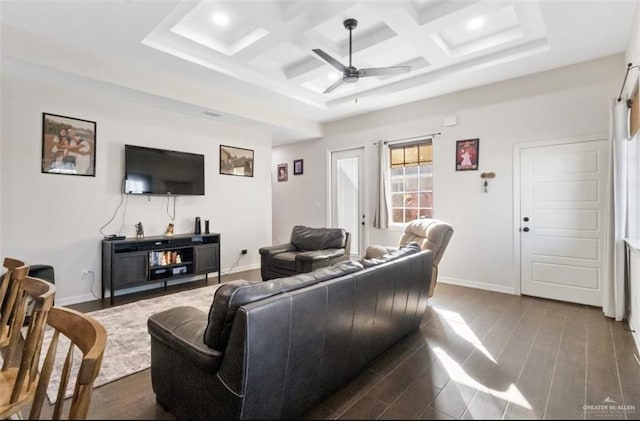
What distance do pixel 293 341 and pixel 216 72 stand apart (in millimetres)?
3433

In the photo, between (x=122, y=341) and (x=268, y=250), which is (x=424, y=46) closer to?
(x=268, y=250)

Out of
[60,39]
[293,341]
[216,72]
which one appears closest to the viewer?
[293,341]

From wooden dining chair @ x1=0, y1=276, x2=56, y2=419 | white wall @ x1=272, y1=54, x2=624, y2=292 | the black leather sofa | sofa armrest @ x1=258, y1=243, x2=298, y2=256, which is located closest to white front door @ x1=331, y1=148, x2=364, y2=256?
white wall @ x1=272, y1=54, x2=624, y2=292

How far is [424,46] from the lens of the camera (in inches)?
131

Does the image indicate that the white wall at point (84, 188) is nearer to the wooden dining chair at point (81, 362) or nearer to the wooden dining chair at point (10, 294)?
the wooden dining chair at point (10, 294)

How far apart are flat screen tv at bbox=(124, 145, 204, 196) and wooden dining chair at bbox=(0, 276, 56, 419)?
2914 mm

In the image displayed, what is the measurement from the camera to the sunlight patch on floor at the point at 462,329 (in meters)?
2.44

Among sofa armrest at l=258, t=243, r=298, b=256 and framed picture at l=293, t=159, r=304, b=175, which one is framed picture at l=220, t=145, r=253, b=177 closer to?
framed picture at l=293, t=159, r=304, b=175

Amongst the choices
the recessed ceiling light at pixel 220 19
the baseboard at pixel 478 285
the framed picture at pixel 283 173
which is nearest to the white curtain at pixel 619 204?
the baseboard at pixel 478 285

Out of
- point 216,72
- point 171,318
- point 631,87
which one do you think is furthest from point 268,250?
point 631,87

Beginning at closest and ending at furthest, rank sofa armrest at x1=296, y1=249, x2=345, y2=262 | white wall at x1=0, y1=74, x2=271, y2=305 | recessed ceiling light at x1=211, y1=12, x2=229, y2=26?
recessed ceiling light at x1=211, y1=12, x2=229, y2=26
white wall at x1=0, y1=74, x2=271, y2=305
sofa armrest at x1=296, y1=249, x2=345, y2=262

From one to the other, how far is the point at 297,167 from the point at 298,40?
12.2 feet

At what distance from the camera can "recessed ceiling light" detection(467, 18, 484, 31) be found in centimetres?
303

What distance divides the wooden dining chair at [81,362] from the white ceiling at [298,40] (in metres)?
2.55
